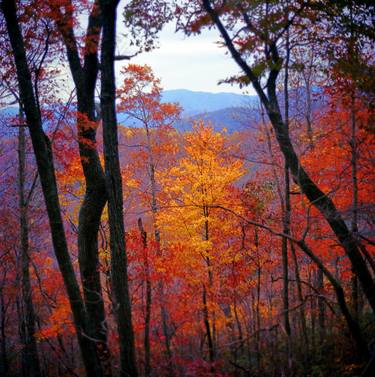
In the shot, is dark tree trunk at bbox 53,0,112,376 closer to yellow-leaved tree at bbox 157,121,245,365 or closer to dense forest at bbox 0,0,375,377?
dense forest at bbox 0,0,375,377

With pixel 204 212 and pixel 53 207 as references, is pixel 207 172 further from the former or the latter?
pixel 53 207

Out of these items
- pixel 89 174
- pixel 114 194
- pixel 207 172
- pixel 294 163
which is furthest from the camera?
pixel 207 172

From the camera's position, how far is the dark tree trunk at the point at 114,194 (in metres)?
5.29

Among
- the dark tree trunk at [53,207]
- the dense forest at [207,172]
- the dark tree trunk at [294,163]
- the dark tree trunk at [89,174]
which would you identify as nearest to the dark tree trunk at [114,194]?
the dense forest at [207,172]

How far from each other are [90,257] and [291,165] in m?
4.42

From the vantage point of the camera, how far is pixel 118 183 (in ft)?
18.4

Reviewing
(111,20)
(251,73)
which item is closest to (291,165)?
(251,73)

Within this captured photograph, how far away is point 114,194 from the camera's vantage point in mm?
5535

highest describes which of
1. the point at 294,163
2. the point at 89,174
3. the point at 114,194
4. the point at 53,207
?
the point at 89,174

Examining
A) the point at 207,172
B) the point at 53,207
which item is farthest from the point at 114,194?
the point at 207,172

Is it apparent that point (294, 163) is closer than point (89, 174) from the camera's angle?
Yes

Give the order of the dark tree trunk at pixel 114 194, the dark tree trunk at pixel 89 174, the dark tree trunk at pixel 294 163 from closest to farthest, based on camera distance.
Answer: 1. the dark tree trunk at pixel 114 194
2. the dark tree trunk at pixel 294 163
3. the dark tree trunk at pixel 89 174

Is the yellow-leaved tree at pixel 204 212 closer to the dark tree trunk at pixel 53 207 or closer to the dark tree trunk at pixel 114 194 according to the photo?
the dark tree trunk at pixel 53 207

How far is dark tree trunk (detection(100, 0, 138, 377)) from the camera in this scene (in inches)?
208
